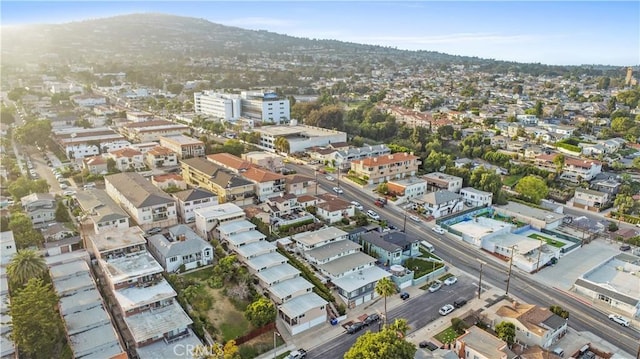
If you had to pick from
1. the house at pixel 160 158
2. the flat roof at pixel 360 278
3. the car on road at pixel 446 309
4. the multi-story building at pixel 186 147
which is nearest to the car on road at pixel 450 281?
the car on road at pixel 446 309

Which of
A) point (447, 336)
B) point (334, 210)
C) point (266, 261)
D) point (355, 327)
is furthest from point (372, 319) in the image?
point (334, 210)

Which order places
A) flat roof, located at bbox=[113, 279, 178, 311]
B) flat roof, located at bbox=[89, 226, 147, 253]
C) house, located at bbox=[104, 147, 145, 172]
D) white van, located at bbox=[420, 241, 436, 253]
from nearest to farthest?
flat roof, located at bbox=[113, 279, 178, 311] → flat roof, located at bbox=[89, 226, 147, 253] → white van, located at bbox=[420, 241, 436, 253] → house, located at bbox=[104, 147, 145, 172]

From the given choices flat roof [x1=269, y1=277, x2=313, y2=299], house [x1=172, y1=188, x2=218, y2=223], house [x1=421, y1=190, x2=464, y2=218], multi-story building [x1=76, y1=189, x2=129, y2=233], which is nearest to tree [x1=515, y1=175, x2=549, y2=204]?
house [x1=421, y1=190, x2=464, y2=218]

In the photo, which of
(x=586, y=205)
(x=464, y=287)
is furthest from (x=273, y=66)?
(x=464, y=287)

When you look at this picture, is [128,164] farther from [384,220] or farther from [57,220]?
[384,220]

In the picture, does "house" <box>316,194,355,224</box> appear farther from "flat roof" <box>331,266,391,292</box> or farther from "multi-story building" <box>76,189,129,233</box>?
"multi-story building" <box>76,189,129,233</box>
